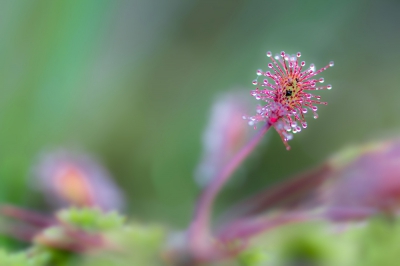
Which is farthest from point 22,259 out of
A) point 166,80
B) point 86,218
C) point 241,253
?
point 166,80

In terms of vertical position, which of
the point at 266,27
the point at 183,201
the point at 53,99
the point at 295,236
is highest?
the point at 266,27

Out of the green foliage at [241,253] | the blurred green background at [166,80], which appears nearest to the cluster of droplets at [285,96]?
the green foliage at [241,253]

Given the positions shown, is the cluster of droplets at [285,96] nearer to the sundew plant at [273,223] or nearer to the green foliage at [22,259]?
the sundew plant at [273,223]

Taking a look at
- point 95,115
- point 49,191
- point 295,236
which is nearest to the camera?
point 295,236

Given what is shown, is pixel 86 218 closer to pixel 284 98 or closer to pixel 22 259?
pixel 22 259

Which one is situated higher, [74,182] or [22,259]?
[74,182]

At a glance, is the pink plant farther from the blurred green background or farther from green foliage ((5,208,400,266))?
the blurred green background

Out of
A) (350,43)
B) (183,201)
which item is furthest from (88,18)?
(350,43)

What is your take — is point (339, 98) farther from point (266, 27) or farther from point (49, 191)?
point (49, 191)
